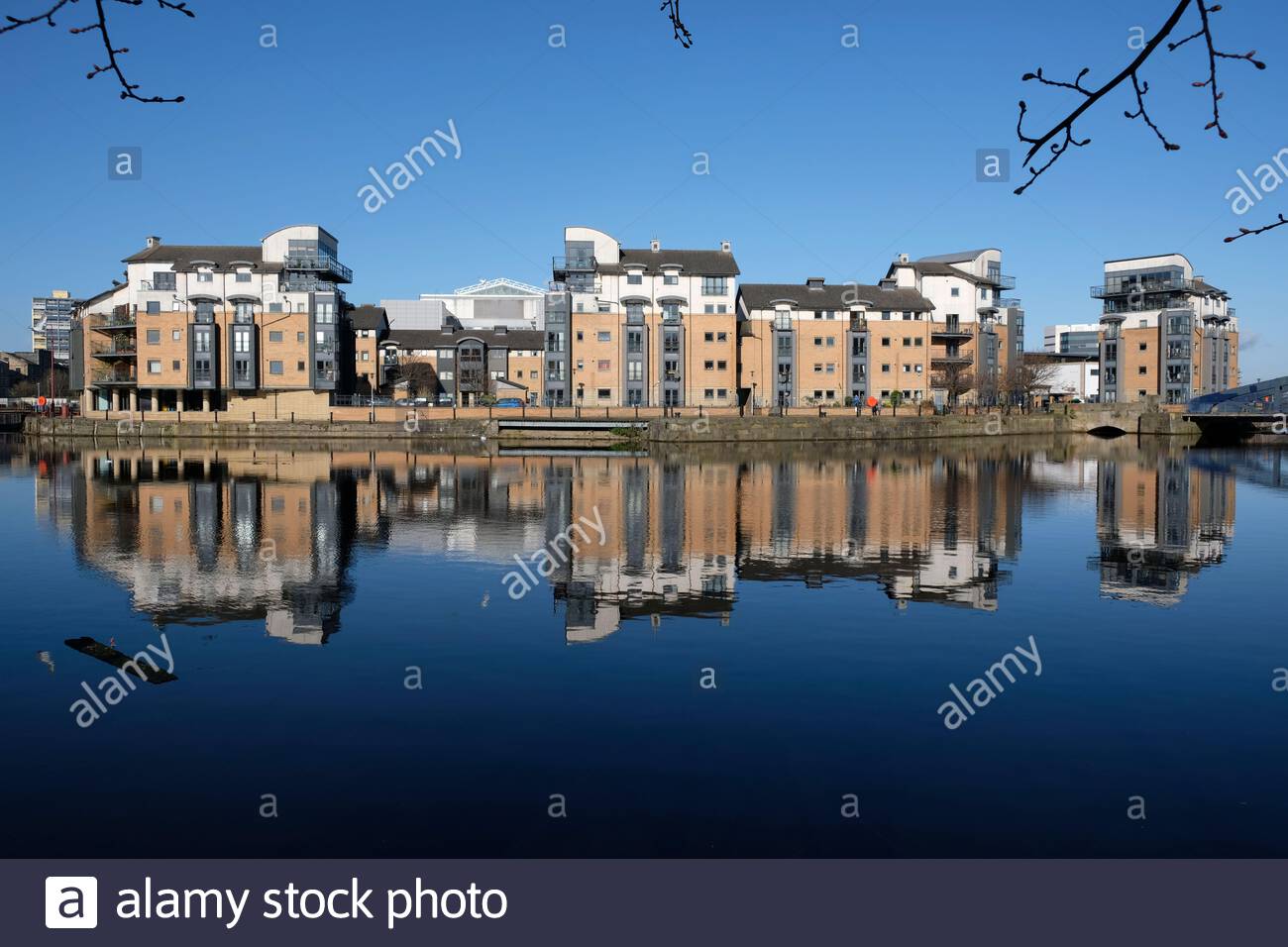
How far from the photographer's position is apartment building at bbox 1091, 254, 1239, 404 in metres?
117

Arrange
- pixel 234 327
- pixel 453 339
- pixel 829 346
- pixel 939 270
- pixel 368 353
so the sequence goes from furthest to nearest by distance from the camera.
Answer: pixel 453 339 < pixel 368 353 < pixel 939 270 < pixel 829 346 < pixel 234 327

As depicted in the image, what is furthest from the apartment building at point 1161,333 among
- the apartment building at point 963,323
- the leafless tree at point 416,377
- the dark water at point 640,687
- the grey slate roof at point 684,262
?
the dark water at point 640,687

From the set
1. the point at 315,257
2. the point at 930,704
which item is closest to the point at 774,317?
the point at 315,257

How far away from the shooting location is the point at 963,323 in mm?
111250

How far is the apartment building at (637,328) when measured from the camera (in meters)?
99.1

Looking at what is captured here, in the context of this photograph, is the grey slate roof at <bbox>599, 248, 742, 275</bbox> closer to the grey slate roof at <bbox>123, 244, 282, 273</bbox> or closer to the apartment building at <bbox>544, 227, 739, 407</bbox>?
the apartment building at <bbox>544, 227, 739, 407</bbox>

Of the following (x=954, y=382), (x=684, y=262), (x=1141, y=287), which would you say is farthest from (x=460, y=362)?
(x=1141, y=287)

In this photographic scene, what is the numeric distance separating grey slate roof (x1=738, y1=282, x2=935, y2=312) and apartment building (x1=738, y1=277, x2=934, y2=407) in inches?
4.2

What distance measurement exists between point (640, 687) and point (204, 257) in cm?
9783

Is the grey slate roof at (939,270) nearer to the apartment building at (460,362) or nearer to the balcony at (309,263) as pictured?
the apartment building at (460,362)

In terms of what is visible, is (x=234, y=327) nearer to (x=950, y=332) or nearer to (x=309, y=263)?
(x=309, y=263)
